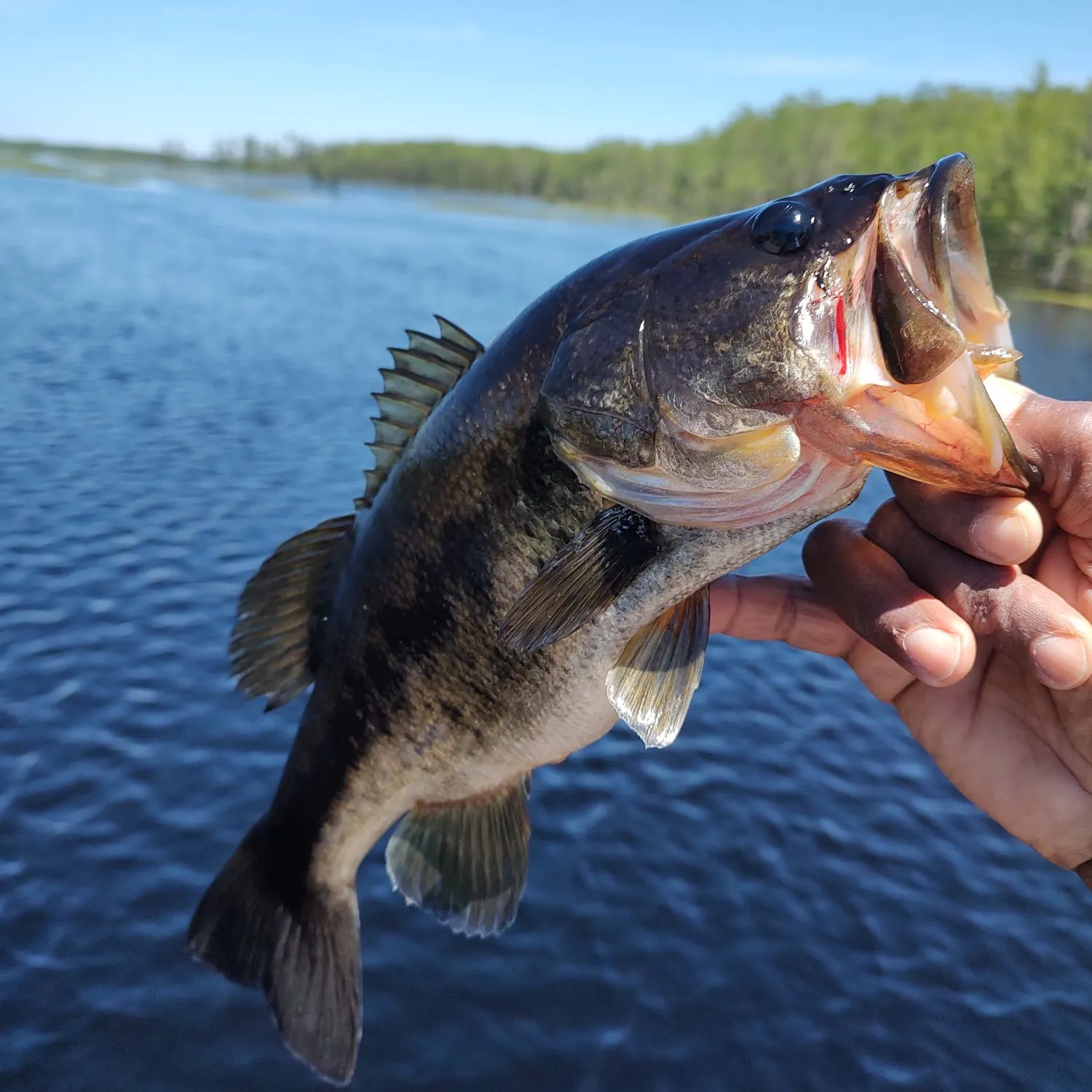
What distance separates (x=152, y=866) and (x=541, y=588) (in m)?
5.94

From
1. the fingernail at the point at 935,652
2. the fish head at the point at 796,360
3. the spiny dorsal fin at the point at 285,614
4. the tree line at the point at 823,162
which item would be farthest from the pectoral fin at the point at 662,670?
the tree line at the point at 823,162

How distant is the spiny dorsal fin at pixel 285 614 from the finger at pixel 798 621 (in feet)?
4.81

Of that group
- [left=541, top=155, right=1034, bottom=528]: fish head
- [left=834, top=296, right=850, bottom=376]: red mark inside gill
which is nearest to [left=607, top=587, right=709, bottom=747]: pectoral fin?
[left=541, top=155, right=1034, bottom=528]: fish head

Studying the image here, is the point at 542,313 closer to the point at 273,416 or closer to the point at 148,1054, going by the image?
the point at 148,1054

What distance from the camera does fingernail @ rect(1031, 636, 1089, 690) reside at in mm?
2391

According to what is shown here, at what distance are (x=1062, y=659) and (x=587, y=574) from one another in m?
1.27

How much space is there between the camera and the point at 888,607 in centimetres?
268

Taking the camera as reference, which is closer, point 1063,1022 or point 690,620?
point 690,620

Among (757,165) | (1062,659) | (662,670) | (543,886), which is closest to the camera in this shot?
(1062,659)

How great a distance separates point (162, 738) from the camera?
8477 millimetres

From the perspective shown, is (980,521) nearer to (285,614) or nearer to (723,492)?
(723,492)

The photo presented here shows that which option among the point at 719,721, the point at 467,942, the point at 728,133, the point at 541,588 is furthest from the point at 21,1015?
the point at 728,133

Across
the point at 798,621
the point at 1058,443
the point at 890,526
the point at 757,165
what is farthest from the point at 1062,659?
the point at 757,165

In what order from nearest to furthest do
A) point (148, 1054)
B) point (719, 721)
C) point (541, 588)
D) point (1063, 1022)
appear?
point (541, 588)
point (148, 1054)
point (1063, 1022)
point (719, 721)
